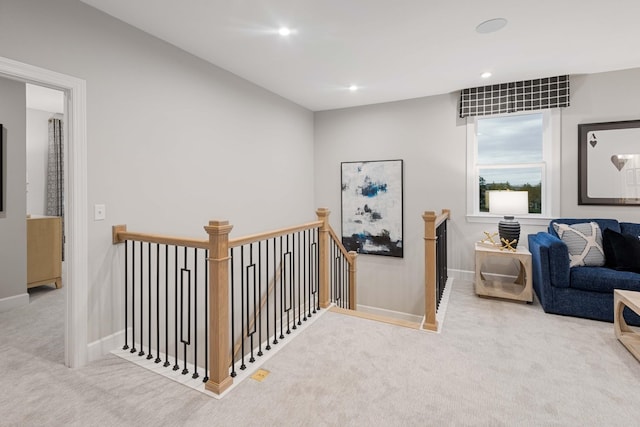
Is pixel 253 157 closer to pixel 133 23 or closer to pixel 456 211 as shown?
pixel 133 23

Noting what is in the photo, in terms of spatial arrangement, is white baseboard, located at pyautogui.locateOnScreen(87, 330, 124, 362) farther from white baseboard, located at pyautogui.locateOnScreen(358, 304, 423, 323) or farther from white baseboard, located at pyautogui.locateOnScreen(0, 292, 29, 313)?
white baseboard, located at pyautogui.locateOnScreen(358, 304, 423, 323)

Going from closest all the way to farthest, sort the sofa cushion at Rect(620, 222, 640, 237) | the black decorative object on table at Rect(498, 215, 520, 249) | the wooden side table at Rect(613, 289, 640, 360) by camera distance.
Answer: the wooden side table at Rect(613, 289, 640, 360)
the sofa cushion at Rect(620, 222, 640, 237)
the black decorative object on table at Rect(498, 215, 520, 249)

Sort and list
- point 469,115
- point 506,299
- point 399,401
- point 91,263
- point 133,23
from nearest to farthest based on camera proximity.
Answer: point 399,401 → point 91,263 → point 133,23 → point 506,299 → point 469,115

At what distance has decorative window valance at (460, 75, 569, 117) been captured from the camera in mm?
3555

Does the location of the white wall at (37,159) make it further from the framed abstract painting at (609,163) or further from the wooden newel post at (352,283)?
the framed abstract painting at (609,163)

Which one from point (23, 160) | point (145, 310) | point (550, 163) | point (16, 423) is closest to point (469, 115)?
point (550, 163)

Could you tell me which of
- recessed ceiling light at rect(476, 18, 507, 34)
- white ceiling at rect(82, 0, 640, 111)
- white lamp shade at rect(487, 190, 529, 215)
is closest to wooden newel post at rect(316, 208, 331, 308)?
white ceiling at rect(82, 0, 640, 111)

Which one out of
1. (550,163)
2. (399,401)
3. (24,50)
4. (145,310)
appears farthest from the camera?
(550,163)

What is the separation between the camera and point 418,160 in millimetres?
4414

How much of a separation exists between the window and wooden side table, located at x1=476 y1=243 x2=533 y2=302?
0.74 metres

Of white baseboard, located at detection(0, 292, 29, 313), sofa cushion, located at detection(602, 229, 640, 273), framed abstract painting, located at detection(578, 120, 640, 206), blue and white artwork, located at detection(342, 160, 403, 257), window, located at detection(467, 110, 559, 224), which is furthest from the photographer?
blue and white artwork, located at detection(342, 160, 403, 257)

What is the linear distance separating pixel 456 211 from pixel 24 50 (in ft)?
14.3

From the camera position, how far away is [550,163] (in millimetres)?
3701

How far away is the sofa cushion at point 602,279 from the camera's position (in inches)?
104
